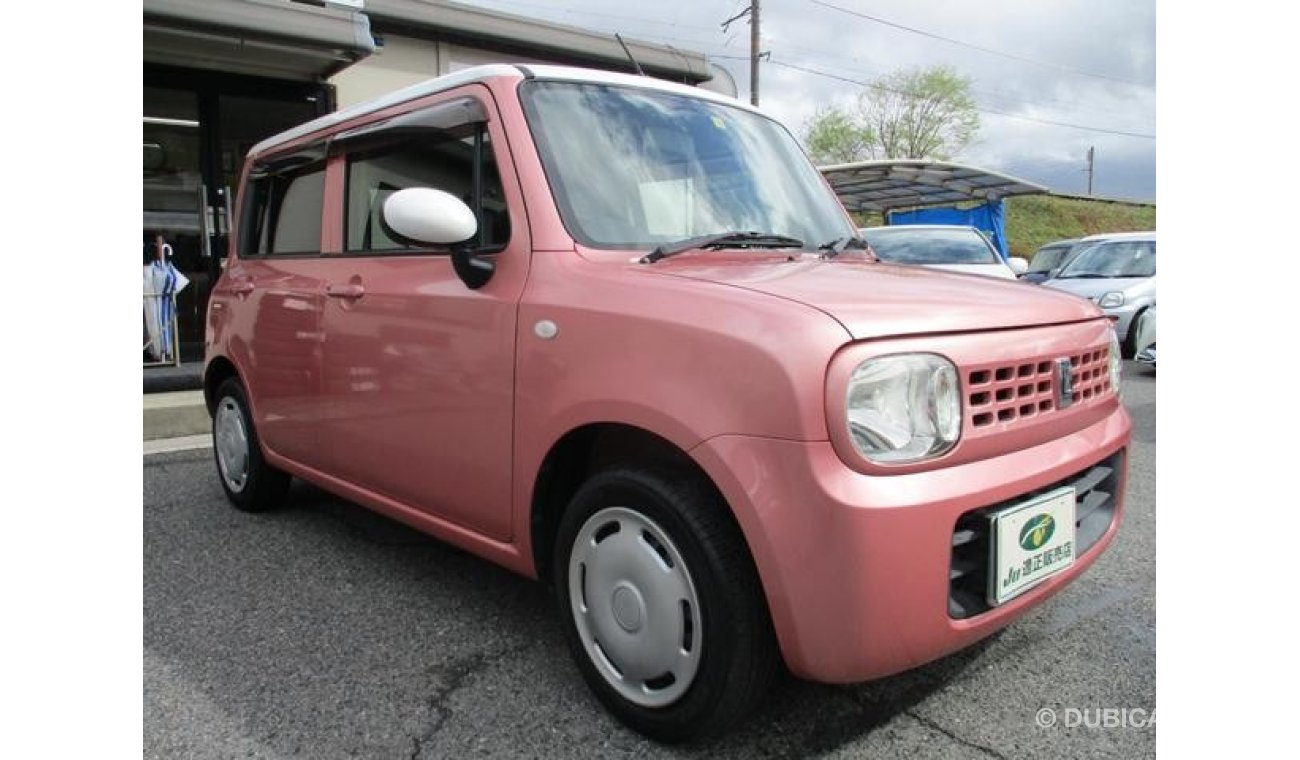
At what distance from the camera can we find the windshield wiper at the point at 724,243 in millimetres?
2250

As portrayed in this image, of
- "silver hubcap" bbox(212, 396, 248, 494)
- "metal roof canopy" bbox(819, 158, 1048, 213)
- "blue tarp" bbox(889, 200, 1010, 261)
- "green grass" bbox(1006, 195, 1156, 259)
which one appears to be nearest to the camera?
"silver hubcap" bbox(212, 396, 248, 494)

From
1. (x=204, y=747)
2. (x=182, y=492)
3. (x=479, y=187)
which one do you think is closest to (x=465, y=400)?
(x=479, y=187)

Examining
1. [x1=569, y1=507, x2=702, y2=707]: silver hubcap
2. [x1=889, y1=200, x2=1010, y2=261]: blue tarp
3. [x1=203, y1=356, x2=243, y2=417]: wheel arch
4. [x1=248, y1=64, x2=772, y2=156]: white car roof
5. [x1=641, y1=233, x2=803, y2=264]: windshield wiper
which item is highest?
[x1=889, y1=200, x2=1010, y2=261]: blue tarp

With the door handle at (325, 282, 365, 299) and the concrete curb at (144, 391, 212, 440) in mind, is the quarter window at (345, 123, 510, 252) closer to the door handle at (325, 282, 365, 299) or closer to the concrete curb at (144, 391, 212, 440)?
the door handle at (325, 282, 365, 299)

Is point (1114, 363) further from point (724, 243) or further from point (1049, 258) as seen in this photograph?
point (1049, 258)

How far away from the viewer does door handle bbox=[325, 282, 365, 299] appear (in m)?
2.88

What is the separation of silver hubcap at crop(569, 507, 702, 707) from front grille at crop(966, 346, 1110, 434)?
0.72 metres

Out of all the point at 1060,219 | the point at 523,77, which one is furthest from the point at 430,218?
the point at 1060,219

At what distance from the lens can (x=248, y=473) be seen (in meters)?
3.97

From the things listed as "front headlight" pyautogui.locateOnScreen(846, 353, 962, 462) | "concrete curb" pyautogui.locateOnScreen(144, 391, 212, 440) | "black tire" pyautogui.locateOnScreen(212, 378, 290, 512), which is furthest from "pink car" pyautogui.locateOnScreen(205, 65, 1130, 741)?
"concrete curb" pyautogui.locateOnScreen(144, 391, 212, 440)

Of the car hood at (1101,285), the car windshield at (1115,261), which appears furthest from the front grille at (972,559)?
the car windshield at (1115,261)

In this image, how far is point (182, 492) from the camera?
4.50 m

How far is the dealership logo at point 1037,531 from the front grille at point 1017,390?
22cm
